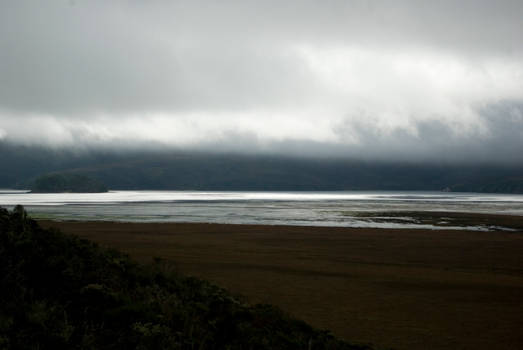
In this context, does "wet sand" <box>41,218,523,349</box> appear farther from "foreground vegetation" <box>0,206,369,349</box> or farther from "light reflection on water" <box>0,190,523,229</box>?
"light reflection on water" <box>0,190,523,229</box>

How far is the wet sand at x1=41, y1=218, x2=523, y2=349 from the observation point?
43.7ft

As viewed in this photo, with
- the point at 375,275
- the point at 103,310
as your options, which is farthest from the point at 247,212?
the point at 103,310

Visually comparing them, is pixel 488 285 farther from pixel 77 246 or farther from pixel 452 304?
pixel 77 246

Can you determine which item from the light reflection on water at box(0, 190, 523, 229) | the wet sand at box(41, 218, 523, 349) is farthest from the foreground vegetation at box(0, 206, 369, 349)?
the light reflection on water at box(0, 190, 523, 229)

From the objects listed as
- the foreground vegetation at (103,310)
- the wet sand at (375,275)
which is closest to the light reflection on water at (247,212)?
the wet sand at (375,275)

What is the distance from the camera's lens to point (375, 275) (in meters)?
22.2

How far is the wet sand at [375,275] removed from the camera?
1333cm

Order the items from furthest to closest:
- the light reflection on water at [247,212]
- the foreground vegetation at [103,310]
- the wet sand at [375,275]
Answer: the light reflection on water at [247,212]
the wet sand at [375,275]
the foreground vegetation at [103,310]

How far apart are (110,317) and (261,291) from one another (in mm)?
8871

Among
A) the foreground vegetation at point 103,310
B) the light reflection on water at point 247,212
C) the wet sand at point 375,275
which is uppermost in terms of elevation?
the foreground vegetation at point 103,310

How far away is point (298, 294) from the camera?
17.7 meters

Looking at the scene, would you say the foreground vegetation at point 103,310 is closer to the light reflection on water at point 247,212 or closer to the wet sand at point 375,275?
the wet sand at point 375,275

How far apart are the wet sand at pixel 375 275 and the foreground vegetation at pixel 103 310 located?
2.93 metres

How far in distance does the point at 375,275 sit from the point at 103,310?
15496mm
